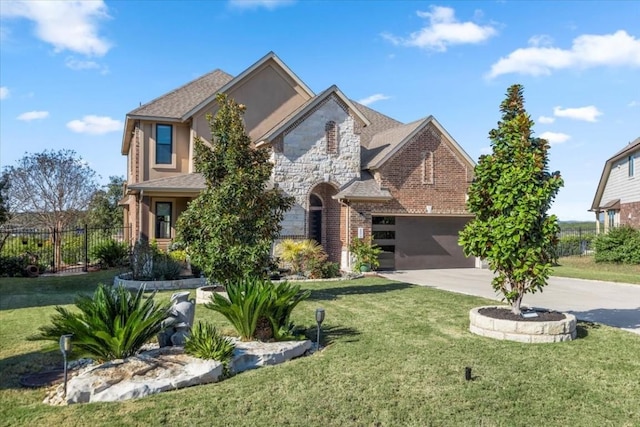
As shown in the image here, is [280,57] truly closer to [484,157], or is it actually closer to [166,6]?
[166,6]

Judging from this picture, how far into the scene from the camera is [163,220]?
1941 centimetres

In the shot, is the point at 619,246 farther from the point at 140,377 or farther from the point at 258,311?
the point at 140,377

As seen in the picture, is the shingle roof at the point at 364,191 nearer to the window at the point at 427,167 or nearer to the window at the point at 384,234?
the window at the point at 384,234

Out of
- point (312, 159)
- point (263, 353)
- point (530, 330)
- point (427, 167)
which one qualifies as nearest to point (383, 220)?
point (427, 167)

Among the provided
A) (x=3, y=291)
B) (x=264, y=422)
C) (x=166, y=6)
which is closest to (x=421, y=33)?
(x=166, y=6)

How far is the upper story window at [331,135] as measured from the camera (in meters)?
19.5

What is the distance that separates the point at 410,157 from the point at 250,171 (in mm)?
10422

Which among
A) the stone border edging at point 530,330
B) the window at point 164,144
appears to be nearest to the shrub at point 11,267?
the window at point 164,144

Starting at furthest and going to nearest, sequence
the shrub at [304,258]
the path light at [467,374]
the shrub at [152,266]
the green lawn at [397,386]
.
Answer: the shrub at [304,258]
the shrub at [152,266]
the path light at [467,374]
the green lawn at [397,386]

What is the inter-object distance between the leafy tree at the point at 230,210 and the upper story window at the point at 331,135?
7.44 m

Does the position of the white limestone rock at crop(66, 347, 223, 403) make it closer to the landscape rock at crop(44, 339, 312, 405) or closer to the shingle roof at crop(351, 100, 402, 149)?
the landscape rock at crop(44, 339, 312, 405)

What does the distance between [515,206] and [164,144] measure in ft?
51.2

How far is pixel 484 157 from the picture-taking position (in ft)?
30.5

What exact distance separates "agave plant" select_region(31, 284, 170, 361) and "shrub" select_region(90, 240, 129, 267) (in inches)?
611
